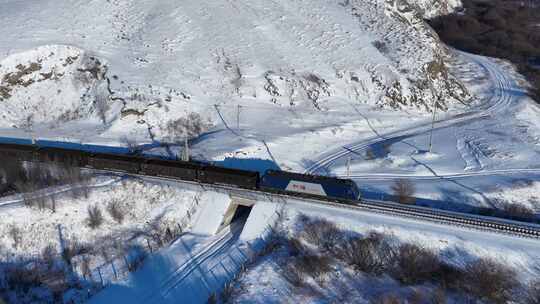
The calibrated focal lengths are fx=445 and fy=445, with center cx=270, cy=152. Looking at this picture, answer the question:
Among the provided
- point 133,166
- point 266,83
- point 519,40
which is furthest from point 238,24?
Answer: point 519,40

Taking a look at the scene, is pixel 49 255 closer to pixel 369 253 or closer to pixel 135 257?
pixel 135 257

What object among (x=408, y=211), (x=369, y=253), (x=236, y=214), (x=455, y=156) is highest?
(x=408, y=211)

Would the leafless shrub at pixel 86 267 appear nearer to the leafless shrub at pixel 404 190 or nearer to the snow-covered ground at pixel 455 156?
the snow-covered ground at pixel 455 156

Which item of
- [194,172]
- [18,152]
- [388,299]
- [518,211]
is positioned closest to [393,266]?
[388,299]

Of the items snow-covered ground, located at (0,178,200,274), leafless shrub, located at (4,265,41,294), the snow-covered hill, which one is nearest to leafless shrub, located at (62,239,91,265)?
snow-covered ground, located at (0,178,200,274)

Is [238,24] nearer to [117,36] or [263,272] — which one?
[117,36]

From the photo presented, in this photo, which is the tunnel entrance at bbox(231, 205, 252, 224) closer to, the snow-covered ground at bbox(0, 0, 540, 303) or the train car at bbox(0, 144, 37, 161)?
the snow-covered ground at bbox(0, 0, 540, 303)
